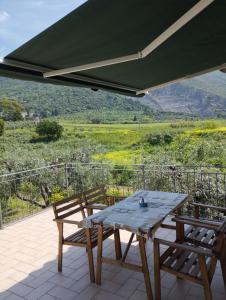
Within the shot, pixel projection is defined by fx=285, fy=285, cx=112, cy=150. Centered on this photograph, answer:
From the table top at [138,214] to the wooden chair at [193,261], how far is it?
0.79 feet

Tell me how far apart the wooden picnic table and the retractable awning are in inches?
61.5

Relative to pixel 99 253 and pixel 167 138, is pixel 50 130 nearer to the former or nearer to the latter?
pixel 167 138

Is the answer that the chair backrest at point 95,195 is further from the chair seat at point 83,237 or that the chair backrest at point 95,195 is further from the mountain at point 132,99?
Result: the mountain at point 132,99

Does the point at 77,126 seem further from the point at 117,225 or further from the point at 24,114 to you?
the point at 117,225

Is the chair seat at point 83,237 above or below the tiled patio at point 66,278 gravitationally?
above

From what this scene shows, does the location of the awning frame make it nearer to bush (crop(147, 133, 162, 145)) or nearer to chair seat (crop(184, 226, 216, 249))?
chair seat (crop(184, 226, 216, 249))

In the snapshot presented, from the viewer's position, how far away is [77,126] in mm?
23828

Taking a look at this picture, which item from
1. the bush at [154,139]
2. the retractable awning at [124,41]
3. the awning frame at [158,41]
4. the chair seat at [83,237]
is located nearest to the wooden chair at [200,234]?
the chair seat at [83,237]

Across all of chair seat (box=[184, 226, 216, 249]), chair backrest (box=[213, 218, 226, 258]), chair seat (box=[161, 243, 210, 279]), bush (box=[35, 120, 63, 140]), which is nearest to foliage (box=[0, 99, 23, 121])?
bush (box=[35, 120, 63, 140])

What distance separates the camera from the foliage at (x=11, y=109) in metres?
24.0

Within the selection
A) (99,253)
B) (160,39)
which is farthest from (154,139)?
(160,39)

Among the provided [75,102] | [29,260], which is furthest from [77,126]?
[29,260]

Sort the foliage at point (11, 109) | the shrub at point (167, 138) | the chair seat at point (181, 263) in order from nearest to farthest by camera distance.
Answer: the chair seat at point (181, 263)
the shrub at point (167, 138)
the foliage at point (11, 109)

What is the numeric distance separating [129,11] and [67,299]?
2.94 m
